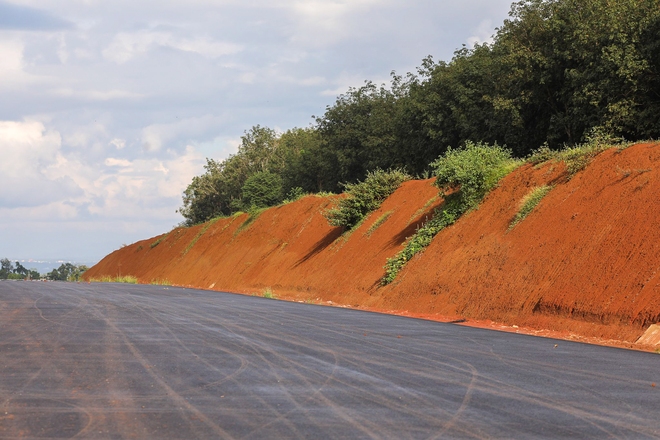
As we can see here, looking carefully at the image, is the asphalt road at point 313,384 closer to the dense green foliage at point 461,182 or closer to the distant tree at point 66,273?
the dense green foliage at point 461,182

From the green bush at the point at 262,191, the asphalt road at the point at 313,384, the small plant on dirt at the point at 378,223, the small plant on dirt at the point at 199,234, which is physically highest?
the green bush at the point at 262,191

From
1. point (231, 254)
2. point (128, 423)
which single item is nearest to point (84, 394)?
point (128, 423)

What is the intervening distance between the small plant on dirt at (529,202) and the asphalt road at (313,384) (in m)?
9.60

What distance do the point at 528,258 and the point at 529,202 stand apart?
4.02m

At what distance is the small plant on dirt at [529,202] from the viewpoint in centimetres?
2647

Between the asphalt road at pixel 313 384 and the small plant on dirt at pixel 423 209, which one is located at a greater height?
the small plant on dirt at pixel 423 209

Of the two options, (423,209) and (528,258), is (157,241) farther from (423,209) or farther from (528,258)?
(528,258)

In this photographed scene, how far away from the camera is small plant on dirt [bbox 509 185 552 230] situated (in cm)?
2647

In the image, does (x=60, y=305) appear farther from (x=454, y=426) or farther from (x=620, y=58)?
(x=620, y=58)

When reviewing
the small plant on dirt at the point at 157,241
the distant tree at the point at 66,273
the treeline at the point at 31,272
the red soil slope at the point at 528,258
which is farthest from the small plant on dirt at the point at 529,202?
the treeline at the point at 31,272

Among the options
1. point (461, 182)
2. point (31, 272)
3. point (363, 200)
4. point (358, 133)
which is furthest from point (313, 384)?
point (31, 272)

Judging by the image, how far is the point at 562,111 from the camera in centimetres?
4281

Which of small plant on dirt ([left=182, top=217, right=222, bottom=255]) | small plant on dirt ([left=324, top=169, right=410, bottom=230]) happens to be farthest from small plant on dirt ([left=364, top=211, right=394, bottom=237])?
small plant on dirt ([left=182, top=217, right=222, bottom=255])

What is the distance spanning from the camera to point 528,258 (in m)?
23.4
